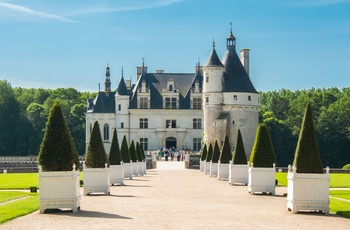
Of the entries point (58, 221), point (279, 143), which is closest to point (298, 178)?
point (58, 221)

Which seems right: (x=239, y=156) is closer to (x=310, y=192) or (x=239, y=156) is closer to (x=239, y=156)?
(x=239, y=156)

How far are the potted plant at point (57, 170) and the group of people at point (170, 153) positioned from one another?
49505mm

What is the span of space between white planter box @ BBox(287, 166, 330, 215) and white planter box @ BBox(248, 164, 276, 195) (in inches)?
245

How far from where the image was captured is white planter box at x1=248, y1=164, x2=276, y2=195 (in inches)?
892

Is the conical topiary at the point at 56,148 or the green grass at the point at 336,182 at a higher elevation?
the conical topiary at the point at 56,148

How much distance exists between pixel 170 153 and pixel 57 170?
54.7 m

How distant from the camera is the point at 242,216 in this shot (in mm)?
15422

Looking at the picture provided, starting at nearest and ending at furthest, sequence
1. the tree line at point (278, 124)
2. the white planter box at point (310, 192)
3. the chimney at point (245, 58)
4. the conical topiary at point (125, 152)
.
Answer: the white planter box at point (310, 192) < the conical topiary at point (125, 152) < the chimney at point (245, 58) < the tree line at point (278, 124)

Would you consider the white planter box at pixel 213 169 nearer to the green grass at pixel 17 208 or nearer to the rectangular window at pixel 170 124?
the green grass at pixel 17 208

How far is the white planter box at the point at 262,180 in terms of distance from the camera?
2266 centimetres

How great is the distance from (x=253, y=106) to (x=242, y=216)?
180ft

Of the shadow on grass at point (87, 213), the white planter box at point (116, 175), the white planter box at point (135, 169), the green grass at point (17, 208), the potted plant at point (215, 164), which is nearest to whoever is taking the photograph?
the green grass at point (17, 208)

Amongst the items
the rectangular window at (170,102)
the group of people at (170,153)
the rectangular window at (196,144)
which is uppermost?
the rectangular window at (170,102)

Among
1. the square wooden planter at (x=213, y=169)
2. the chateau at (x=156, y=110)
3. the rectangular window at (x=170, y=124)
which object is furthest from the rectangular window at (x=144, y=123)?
the square wooden planter at (x=213, y=169)
